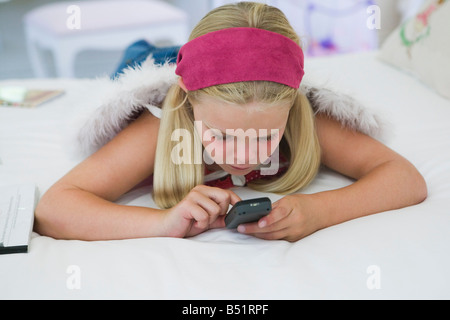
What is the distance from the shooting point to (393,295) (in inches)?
19.9

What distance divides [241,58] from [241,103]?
0.06 metres

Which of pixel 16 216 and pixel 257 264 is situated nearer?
pixel 257 264

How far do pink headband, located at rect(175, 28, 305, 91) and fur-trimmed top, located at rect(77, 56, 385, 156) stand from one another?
147mm

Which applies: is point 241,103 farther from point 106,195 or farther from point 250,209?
point 106,195

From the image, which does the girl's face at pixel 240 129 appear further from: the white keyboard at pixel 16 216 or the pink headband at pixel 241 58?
the white keyboard at pixel 16 216

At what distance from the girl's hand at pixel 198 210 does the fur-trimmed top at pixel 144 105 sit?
0.23 metres

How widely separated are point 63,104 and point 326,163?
0.78 m

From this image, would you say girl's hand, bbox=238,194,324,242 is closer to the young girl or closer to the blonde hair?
the young girl

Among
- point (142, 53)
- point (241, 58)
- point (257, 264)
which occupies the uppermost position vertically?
point (142, 53)

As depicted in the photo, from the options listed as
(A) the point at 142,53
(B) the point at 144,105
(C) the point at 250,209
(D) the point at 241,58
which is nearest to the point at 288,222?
(C) the point at 250,209

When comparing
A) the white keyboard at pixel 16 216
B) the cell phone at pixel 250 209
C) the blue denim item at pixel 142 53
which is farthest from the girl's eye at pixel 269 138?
the blue denim item at pixel 142 53

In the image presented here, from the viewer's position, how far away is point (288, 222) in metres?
0.63

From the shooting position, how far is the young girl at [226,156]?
637 millimetres

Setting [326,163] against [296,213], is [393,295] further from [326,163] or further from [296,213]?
[326,163]
